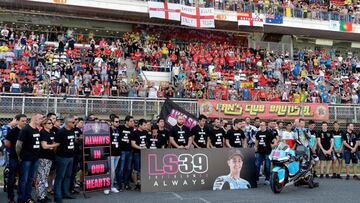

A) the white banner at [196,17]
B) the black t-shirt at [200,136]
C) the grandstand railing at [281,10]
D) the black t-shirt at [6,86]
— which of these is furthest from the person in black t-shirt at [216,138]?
the grandstand railing at [281,10]

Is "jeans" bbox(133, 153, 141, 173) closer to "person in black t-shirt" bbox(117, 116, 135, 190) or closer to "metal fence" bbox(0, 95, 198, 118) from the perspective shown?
"person in black t-shirt" bbox(117, 116, 135, 190)

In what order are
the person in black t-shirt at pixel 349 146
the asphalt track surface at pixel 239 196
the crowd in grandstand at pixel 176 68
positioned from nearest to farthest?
the asphalt track surface at pixel 239 196 → the person in black t-shirt at pixel 349 146 → the crowd in grandstand at pixel 176 68

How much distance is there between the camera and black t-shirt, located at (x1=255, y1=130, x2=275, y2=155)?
38.8ft

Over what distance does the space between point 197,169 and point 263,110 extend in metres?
9.82

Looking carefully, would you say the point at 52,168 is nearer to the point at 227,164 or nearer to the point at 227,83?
the point at 227,164

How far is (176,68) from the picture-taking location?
24031 mm

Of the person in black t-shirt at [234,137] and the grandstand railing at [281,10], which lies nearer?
the person in black t-shirt at [234,137]

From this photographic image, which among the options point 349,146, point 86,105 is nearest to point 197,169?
point 349,146

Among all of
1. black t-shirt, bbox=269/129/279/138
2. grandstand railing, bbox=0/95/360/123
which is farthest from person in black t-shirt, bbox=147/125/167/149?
grandstand railing, bbox=0/95/360/123

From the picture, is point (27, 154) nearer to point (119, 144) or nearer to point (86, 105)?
point (119, 144)

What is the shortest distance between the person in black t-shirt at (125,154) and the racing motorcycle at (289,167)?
369 cm

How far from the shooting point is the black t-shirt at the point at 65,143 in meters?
8.90

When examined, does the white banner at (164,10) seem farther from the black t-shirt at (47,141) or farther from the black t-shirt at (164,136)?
the black t-shirt at (47,141)

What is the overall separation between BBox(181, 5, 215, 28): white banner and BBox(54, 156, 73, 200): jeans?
18803 mm
